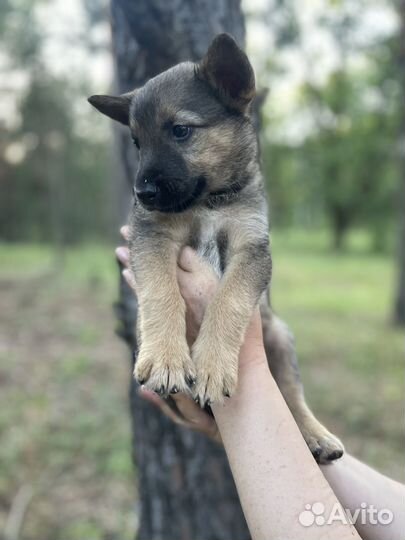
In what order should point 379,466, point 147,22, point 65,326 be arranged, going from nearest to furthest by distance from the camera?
point 147,22 → point 379,466 → point 65,326

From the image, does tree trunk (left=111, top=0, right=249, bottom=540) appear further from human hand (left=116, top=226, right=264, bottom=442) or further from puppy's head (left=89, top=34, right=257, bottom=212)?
human hand (left=116, top=226, right=264, bottom=442)

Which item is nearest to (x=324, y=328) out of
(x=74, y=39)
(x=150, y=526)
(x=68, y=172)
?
(x=150, y=526)

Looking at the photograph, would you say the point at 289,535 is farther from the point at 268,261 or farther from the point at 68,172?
the point at 68,172

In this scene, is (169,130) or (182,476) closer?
(169,130)

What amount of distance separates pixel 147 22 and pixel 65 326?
28.4ft

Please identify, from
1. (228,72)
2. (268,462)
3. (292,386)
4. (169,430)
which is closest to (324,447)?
(292,386)

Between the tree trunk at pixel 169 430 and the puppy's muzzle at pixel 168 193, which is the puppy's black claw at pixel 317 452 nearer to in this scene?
the tree trunk at pixel 169 430

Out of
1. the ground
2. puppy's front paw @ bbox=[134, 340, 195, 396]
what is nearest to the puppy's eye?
puppy's front paw @ bbox=[134, 340, 195, 396]

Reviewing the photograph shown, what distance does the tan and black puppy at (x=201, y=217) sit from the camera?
263 cm

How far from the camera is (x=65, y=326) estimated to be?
1150 cm

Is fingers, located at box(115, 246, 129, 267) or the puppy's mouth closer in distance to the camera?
the puppy's mouth

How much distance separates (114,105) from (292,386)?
1853mm

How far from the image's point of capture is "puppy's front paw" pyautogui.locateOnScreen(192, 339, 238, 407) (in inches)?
98.9

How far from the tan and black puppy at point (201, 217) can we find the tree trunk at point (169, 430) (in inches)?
26.8
